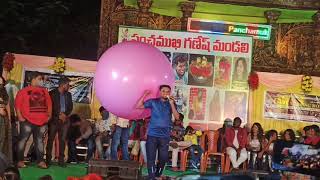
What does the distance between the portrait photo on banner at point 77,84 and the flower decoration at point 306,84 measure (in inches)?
120

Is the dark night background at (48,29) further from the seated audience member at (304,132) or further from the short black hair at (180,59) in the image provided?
the seated audience member at (304,132)

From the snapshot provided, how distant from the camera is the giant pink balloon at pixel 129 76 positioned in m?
4.43

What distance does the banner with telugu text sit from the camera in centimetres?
680

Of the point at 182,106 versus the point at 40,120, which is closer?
the point at 40,120

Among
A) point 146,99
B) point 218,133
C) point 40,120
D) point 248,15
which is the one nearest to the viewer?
point 146,99

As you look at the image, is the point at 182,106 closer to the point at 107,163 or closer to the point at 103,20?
the point at 103,20

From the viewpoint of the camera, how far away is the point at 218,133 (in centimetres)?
666

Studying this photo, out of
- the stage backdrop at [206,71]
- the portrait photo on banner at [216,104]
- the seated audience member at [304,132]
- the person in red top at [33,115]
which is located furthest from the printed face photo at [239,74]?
→ the person in red top at [33,115]

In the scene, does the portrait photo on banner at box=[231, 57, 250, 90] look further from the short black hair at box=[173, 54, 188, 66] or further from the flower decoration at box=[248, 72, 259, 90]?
the short black hair at box=[173, 54, 188, 66]

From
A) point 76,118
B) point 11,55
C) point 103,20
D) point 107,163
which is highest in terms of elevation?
point 103,20

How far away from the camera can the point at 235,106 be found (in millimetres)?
6762

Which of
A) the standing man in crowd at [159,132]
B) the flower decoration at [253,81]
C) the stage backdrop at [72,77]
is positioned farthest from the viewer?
the flower decoration at [253,81]

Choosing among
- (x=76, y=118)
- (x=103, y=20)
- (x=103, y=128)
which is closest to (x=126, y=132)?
(x=103, y=128)

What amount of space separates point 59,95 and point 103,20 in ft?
4.18
